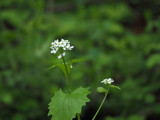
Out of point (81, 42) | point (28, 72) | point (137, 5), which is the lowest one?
point (28, 72)

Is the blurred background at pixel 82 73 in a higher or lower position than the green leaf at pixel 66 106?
higher

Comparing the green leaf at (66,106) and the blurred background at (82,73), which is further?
the blurred background at (82,73)

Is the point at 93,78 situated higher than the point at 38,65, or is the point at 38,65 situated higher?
the point at 38,65

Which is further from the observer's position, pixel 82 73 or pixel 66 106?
pixel 82 73

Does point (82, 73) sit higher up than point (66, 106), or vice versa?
point (82, 73)

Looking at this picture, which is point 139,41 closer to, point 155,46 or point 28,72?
point 155,46

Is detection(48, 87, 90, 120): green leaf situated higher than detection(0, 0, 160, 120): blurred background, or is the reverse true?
detection(0, 0, 160, 120): blurred background

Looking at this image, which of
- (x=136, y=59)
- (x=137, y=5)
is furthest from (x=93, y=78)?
(x=137, y=5)

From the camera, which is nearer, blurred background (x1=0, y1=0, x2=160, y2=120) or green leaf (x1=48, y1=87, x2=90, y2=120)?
green leaf (x1=48, y1=87, x2=90, y2=120)
